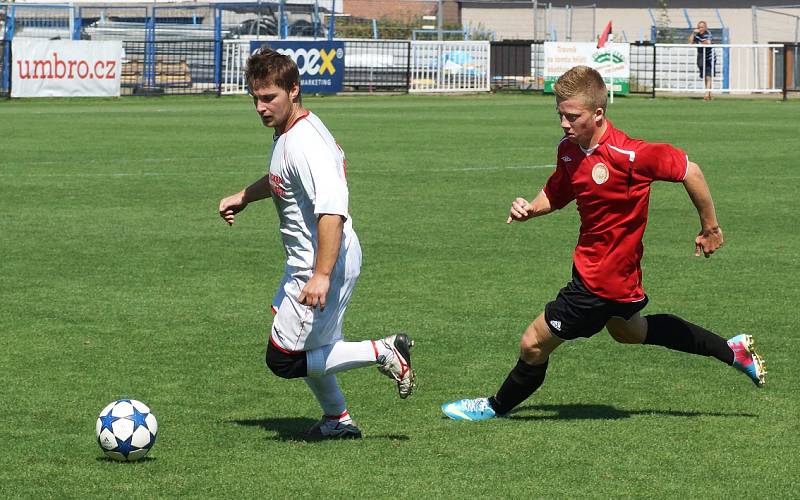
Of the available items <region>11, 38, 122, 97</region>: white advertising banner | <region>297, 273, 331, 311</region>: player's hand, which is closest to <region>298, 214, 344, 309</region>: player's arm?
<region>297, 273, 331, 311</region>: player's hand

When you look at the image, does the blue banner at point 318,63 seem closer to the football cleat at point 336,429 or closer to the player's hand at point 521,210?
the player's hand at point 521,210

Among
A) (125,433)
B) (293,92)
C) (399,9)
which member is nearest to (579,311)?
(293,92)

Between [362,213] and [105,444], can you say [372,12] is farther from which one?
[105,444]

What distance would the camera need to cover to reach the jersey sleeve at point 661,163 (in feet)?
19.2

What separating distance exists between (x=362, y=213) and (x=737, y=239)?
3.89m

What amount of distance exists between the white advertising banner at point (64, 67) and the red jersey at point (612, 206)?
2746 centimetres

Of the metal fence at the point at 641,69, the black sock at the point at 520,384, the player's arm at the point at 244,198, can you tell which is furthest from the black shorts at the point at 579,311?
the metal fence at the point at 641,69

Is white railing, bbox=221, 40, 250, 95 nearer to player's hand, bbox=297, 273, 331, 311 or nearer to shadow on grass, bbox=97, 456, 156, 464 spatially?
shadow on grass, bbox=97, 456, 156, 464

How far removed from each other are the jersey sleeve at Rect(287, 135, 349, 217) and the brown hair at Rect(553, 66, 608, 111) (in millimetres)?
1085

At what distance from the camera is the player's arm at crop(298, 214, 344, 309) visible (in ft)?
17.8

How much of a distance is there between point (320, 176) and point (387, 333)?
3004mm

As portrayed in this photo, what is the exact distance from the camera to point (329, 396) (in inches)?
239

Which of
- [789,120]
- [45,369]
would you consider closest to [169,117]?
[789,120]

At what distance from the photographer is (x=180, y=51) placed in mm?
36062
